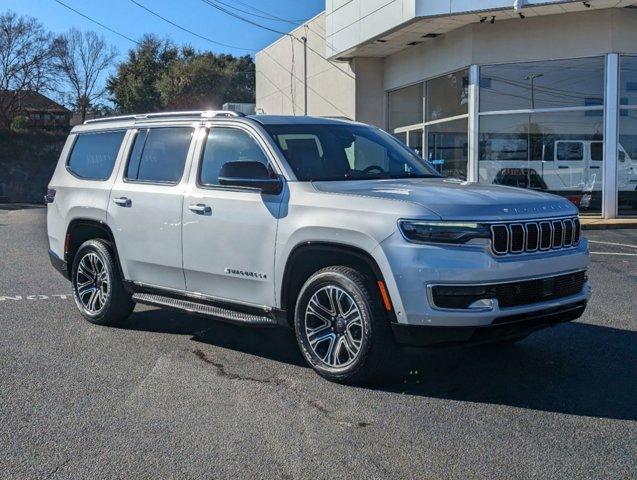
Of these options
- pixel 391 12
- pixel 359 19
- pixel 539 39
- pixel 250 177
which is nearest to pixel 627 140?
pixel 539 39

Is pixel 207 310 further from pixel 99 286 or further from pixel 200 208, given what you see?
pixel 99 286

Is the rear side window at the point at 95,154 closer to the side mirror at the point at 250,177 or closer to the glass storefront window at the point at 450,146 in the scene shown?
the side mirror at the point at 250,177

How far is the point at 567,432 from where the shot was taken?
4336 millimetres

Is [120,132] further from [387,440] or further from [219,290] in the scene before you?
[387,440]

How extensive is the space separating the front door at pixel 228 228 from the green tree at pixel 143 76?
4430 centimetres

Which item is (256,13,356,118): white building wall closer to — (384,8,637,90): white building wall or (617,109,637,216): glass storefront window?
(384,8,637,90): white building wall

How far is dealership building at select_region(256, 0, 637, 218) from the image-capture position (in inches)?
691

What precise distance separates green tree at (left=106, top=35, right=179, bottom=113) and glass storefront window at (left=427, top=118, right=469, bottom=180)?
3080 cm

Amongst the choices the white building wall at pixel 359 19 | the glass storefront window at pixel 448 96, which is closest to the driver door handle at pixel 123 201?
the white building wall at pixel 359 19

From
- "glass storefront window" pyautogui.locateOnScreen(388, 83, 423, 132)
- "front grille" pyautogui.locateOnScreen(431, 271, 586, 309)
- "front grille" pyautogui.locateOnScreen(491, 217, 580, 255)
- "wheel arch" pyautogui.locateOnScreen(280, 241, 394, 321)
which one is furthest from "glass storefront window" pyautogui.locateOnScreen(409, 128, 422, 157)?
"front grille" pyautogui.locateOnScreen(431, 271, 586, 309)

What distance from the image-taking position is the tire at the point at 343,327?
16.3 ft

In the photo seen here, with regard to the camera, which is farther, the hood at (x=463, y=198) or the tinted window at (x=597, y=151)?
the tinted window at (x=597, y=151)

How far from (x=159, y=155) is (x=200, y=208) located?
0.97 m

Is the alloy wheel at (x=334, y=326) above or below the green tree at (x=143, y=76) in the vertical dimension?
below
